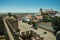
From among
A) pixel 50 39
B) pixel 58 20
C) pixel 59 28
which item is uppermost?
pixel 58 20

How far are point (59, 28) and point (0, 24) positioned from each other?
1708cm

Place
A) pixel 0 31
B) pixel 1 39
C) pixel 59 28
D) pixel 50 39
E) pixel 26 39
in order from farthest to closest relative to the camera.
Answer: pixel 0 31 → pixel 59 28 → pixel 50 39 → pixel 1 39 → pixel 26 39

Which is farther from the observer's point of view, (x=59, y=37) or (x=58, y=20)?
(x=58, y=20)

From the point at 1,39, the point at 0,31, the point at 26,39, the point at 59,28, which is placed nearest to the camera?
the point at 26,39

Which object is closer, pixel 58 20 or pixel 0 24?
pixel 58 20

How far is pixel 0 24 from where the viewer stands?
35.0 metres

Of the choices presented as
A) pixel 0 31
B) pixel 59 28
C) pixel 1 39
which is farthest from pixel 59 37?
pixel 0 31

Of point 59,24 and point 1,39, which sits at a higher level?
point 59,24

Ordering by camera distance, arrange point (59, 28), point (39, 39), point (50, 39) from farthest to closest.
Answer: point (59, 28), point (50, 39), point (39, 39)

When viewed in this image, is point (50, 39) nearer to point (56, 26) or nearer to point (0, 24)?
point (56, 26)

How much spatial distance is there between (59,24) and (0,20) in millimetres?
17163

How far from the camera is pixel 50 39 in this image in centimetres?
2894

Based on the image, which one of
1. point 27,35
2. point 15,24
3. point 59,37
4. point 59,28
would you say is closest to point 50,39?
point 59,28

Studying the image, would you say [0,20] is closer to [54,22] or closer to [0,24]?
[0,24]
